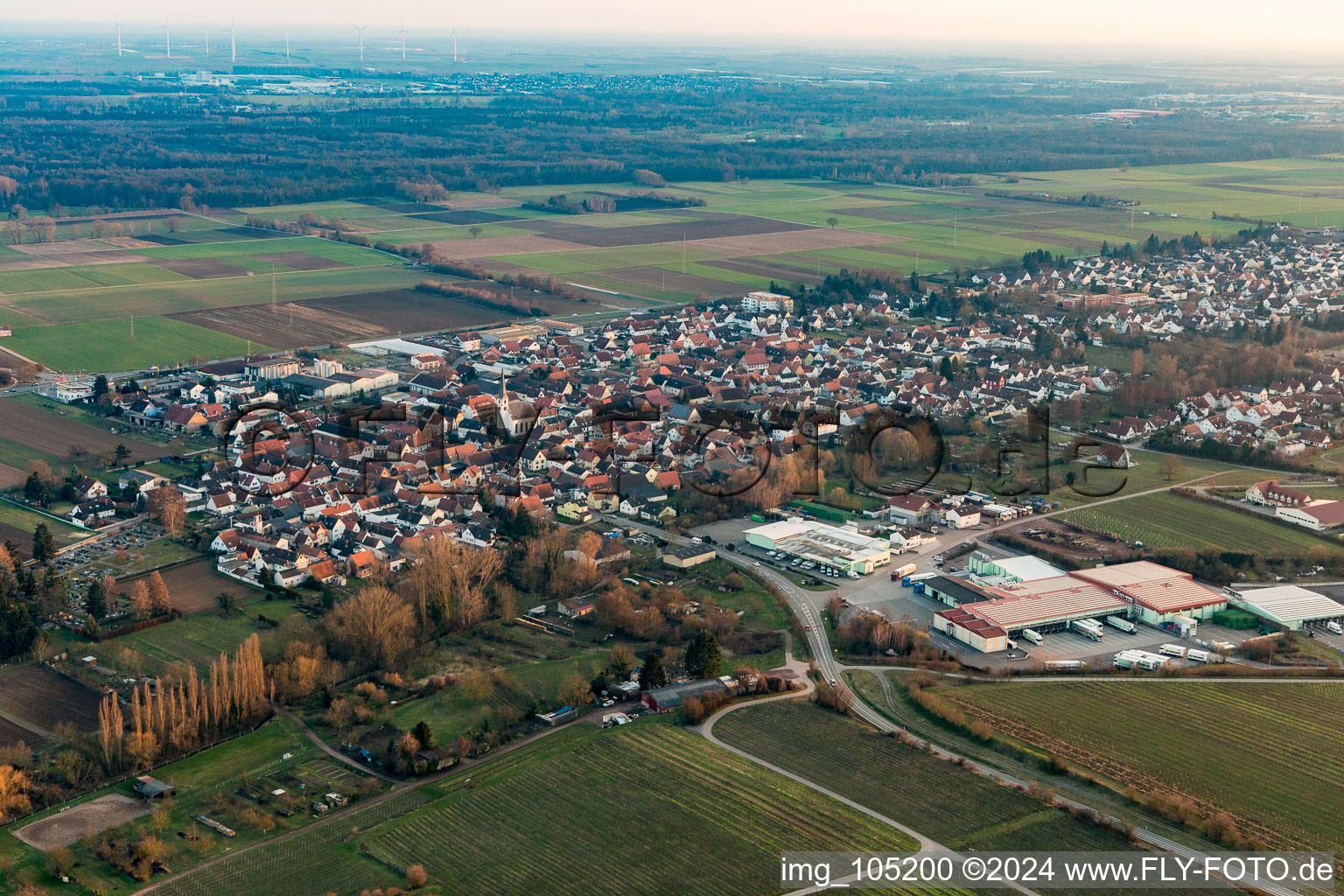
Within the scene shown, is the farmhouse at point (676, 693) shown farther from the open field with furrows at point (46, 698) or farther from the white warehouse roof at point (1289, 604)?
the white warehouse roof at point (1289, 604)

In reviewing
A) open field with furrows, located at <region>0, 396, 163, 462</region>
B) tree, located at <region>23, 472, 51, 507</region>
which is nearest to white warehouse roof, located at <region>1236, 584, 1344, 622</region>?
tree, located at <region>23, 472, 51, 507</region>

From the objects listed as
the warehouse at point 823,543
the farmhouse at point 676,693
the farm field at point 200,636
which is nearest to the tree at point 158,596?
the farm field at point 200,636

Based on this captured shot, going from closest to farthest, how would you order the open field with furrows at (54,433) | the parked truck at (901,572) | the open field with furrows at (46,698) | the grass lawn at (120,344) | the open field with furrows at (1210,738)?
the open field with furrows at (1210,738), the open field with furrows at (46,698), the parked truck at (901,572), the open field with furrows at (54,433), the grass lawn at (120,344)

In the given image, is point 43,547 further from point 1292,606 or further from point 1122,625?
point 1292,606

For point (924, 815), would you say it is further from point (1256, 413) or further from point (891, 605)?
point (1256, 413)

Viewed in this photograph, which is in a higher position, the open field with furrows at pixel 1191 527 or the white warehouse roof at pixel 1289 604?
the open field with furrows at pixel 1191 527

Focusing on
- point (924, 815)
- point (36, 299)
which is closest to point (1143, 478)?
point (924, 815)

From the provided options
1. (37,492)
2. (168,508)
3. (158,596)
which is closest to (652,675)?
(158,596)
